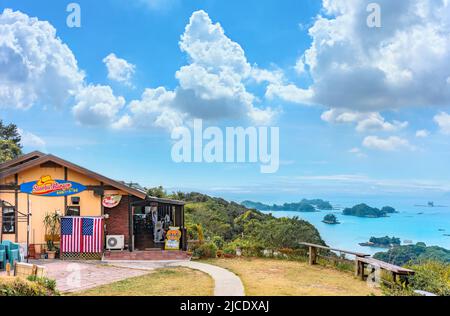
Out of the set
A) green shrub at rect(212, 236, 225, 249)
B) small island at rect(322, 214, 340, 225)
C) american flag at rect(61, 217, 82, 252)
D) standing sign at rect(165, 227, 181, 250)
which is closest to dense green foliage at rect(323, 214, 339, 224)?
small island at rect(322, 214, 340, 225)

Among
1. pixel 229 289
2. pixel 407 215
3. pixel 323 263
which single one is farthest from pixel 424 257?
pixel 229 289

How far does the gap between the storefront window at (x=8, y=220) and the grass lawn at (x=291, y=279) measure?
5.61 metres

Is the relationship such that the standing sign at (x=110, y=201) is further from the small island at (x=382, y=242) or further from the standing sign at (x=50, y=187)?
the small island at (x=382, y=242)

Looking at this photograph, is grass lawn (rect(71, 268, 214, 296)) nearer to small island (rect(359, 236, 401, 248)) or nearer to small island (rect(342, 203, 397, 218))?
small island (rect(342, 203, 397, 218))

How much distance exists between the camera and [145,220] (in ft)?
44.4

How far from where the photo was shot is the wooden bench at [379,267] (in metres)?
6.74

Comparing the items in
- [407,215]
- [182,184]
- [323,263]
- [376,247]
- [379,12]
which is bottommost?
[323,263]

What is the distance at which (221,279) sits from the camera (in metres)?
7.84

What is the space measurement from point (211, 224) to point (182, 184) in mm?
8894

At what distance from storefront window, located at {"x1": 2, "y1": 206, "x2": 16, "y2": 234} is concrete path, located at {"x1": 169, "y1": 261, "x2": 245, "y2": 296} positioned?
4.71 meters

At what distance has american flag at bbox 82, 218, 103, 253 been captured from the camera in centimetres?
1127

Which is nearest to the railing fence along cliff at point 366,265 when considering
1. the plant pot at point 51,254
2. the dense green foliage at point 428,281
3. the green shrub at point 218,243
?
the dense green foliage at point 428,281

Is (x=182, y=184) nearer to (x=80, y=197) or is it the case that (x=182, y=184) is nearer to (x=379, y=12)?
(x=379, y=12)
